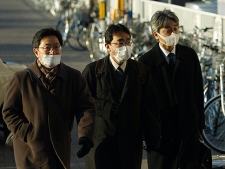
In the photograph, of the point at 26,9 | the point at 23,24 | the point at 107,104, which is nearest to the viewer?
the point at 107,104

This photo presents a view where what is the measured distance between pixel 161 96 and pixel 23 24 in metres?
22.4

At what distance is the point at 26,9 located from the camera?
3700 centimetres

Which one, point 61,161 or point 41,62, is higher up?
point 41,62

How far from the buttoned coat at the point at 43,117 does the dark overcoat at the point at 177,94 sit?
43.2 inches

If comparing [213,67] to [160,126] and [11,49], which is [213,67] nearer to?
[160,126]

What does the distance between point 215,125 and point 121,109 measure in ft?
13.0

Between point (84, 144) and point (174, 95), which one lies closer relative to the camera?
point (84, 144)

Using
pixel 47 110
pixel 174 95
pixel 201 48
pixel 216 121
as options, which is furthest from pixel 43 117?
pixel 201 48

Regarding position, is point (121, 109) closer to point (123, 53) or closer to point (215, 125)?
point (123, 53)

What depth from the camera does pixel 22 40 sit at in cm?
2302

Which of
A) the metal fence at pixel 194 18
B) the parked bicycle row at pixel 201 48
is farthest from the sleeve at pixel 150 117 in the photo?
the metal fence at pixel 194 18

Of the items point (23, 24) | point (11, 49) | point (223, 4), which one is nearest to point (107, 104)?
point (223, 4)

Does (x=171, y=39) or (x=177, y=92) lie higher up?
(x=171, y=39)

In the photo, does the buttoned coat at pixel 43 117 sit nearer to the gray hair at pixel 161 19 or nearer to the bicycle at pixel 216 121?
the gray hair at pixel 161 19
